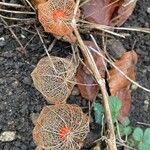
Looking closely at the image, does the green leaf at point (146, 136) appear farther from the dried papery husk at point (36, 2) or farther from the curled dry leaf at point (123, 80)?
the dried papery husk at point (36, 2)

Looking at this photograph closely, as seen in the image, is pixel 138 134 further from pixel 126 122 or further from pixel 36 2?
pixel 36 2

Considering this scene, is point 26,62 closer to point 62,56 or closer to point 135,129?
point 62,56

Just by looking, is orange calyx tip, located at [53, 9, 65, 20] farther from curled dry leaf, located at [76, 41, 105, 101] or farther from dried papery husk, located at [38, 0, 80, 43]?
curled dry leaf, located at [76, 41, 105, 101]

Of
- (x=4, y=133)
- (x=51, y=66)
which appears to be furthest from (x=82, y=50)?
(x=4, y=133)

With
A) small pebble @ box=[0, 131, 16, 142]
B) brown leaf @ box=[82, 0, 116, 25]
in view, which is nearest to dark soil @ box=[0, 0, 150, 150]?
small pebble @ box=[0, 131, 16, 142]

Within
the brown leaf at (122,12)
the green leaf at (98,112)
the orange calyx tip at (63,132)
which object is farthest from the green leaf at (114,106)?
the brown leaf at (122,12)

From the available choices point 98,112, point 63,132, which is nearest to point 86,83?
point 98,112

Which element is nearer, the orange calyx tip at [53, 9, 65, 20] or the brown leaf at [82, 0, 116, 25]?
the orange calyx tip at [53, 9, 65, 20]
